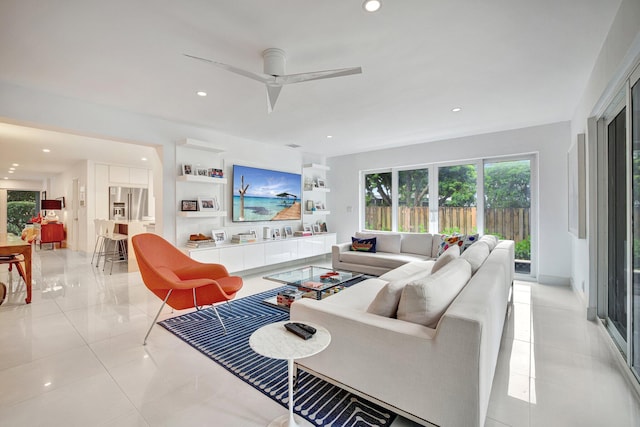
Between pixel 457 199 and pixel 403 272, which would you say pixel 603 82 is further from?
Result: pixel 457 199

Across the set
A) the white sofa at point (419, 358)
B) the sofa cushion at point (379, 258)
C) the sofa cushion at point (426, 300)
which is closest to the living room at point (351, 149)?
the white sofa at point (419, 358)

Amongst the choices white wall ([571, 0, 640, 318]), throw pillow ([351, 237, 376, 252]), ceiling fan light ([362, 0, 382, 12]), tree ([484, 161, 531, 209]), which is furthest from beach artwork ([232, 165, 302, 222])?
white wall ([571, 0, 640, 318])

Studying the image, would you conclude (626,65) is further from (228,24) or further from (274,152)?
(274,152)

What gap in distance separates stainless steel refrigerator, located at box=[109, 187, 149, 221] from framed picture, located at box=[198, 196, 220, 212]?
4624mm

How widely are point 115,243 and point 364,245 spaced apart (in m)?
5.19

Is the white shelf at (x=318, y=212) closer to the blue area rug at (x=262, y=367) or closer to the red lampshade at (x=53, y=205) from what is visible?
the blue area rug at (x=262, y=367)

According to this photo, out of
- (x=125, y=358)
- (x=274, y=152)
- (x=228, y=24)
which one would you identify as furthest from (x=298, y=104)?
(x=125, y=358)

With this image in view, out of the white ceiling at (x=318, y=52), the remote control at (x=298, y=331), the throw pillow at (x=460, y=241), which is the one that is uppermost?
the white ceiling at (x=318, y=52)

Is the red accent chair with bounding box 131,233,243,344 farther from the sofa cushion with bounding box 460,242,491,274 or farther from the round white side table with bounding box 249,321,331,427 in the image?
the sofa cushion with bounding box 460,242,491,274

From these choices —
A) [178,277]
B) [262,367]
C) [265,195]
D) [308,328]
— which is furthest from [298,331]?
[265,195]

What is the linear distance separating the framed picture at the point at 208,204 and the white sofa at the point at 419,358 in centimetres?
323

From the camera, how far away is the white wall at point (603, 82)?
5.68 feet

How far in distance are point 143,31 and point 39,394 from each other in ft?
8.28

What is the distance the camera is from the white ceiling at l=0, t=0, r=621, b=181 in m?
1.88
